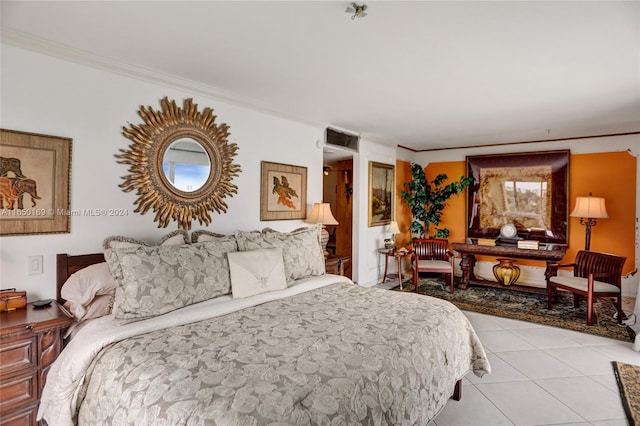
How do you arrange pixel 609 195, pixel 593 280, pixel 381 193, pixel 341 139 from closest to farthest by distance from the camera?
1. pixel 593 280
2. pixel 341 139
3. pixel 609 195
4. pixel 381 193

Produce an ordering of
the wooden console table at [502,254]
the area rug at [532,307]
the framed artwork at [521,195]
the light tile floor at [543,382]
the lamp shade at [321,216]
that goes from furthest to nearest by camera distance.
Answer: the framed artwork at [521,195] → the wooden console table at [502,254] → the lamp shade at [321,216] → the area rug at [532,307] → the light tile floor at [543,382]

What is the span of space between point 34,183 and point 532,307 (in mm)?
5522

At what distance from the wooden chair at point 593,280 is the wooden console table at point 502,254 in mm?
263

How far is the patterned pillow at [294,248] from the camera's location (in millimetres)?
2863

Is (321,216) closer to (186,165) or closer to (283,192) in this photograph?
(283,192)

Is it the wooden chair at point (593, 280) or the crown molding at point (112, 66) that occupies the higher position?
the crown molding at point (112, 66)

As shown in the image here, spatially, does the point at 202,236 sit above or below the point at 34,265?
above

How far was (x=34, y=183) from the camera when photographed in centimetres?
224

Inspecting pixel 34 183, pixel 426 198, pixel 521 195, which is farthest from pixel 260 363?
pixel 521 195

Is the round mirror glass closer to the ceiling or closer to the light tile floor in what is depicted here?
the ceiling

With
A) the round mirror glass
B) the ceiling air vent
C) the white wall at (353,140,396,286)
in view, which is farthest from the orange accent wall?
the round mirror glass

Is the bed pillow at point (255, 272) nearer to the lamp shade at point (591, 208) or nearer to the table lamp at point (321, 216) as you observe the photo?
the table lamp at point (321, 216)

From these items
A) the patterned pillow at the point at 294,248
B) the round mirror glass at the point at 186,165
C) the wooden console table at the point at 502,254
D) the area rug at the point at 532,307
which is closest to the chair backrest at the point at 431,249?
the wooden console table at the point at 502,254

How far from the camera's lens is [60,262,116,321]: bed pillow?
217cm
